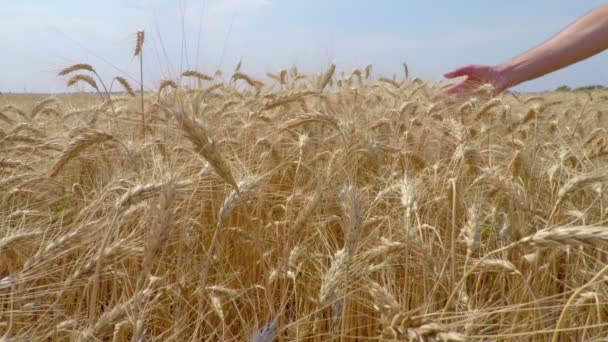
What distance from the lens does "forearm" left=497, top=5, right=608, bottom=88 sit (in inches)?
117

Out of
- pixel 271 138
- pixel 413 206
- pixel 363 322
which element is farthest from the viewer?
pixel 271 138

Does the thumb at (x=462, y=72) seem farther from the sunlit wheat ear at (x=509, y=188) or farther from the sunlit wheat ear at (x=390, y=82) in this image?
the sunlit wheat ear at (x=509, y=188)

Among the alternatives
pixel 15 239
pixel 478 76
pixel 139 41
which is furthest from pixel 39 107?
pixel 478 76

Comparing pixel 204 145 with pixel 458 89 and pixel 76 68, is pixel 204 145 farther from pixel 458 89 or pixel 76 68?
pixel 458 89

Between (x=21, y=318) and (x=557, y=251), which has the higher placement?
(x=557, y=251)

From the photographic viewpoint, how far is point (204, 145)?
3.90 feet

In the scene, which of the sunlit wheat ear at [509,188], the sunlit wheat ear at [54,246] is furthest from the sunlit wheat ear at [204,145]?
the sunlit wheat ear at [509,188]

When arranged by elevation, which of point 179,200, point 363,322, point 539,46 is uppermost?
point 539,46

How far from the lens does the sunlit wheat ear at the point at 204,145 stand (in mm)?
1182

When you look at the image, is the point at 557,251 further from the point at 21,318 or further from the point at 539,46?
the point at 539,46

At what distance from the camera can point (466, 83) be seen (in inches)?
138

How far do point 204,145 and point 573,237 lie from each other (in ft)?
2.51

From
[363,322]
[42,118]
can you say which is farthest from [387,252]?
[42,118]

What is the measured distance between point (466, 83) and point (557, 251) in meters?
2.09
